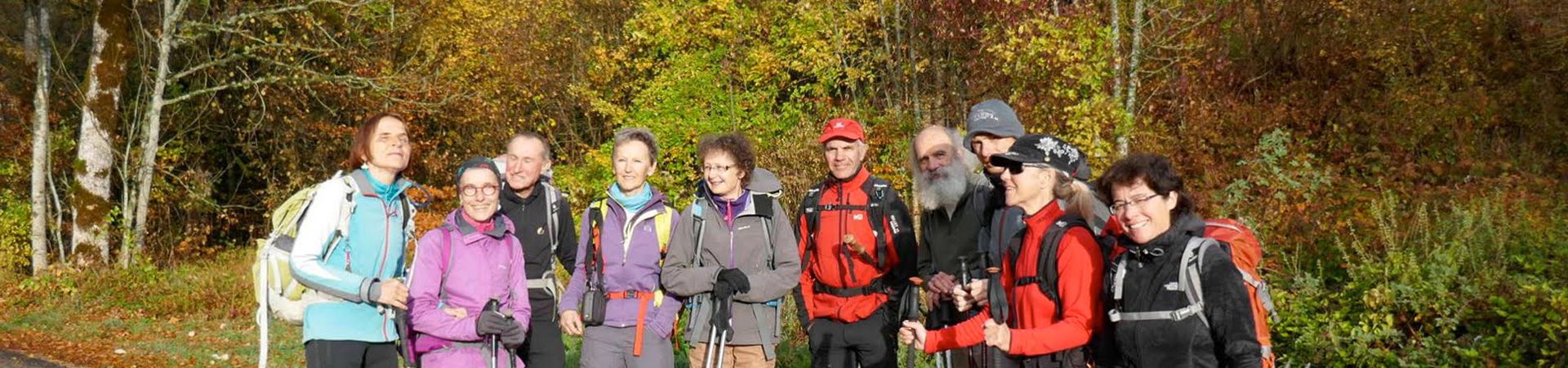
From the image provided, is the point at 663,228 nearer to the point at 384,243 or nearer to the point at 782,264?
the point at 782,264

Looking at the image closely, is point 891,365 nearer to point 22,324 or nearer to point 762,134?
point 22,324

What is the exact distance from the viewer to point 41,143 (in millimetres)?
16031

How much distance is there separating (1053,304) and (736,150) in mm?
1925

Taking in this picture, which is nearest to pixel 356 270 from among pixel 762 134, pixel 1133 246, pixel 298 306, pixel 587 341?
pixel 298 306

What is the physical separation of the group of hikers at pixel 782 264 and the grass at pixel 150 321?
222 centimetres

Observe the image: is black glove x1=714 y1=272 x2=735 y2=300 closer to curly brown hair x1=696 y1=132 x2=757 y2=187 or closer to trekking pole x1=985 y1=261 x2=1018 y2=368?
curly brown hair x1=696 y1=132 x2=757 y2=187

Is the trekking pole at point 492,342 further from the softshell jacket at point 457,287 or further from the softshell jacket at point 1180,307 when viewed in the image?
the softshell jacket at point 1180,307

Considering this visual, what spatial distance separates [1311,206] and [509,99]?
48.9 ft

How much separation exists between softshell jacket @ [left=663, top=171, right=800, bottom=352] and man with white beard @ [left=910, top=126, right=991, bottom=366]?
67cm

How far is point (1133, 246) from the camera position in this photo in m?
3.61

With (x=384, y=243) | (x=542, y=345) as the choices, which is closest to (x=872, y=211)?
(x=542, y=345)

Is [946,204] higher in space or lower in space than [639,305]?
higher

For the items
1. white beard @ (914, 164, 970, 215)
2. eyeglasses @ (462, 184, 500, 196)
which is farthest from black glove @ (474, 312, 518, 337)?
white beard @ (914, 164, 970, 215)

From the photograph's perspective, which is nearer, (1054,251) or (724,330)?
(1054,251)
